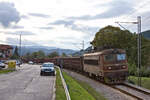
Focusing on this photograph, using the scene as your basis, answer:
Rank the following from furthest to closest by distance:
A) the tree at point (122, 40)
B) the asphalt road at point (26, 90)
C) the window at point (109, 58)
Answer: the tree at point (122, 40)
the window at point (109, 58)
the asphalt road at point (26, 90)

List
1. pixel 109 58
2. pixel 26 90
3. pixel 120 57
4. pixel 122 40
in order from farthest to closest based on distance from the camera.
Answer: pixel 122 40, pixel 120 57, pixel 109 58, pixel 26 90

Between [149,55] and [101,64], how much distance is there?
3040 centimetres

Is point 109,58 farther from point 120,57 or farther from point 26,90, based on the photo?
point 26,90

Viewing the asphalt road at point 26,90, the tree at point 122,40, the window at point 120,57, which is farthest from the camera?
the tree at point 122,40

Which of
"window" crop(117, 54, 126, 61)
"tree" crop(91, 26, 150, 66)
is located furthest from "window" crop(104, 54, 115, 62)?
"tree" crop(91, 26, 150, 66)

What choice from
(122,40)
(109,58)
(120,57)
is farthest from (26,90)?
(122,40)

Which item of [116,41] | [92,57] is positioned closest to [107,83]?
[92,57]

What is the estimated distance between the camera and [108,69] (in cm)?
2147

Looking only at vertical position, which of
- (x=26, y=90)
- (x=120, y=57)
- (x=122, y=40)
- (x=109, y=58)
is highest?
(x=122, y=40)

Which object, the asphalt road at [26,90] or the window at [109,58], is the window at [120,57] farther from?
the asphalt road at [26,90]

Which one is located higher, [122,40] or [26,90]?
[122,40]

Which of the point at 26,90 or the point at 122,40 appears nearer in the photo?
the point at 26,90

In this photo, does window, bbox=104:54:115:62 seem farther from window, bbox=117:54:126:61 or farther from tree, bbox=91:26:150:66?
tree, bbox=91:26:150:66

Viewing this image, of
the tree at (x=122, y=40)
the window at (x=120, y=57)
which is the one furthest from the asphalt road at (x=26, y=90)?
the tree at (x=122, y=40)
